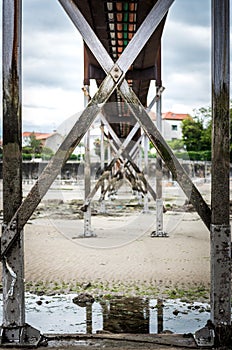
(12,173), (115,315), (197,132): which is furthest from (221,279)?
(197,132)

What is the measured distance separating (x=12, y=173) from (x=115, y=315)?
1.92 meters

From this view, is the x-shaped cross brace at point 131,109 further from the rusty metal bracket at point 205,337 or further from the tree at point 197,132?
the tree at point 197,132

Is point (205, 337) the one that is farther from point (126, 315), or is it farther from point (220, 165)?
point (126, 315)

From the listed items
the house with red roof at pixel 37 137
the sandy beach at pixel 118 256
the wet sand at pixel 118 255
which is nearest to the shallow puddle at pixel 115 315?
the sandy beach at pixel 118 256

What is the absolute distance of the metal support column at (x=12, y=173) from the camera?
3584 millimetres

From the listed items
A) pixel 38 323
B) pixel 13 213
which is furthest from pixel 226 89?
pixel 38 323

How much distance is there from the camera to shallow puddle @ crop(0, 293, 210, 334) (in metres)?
4.41

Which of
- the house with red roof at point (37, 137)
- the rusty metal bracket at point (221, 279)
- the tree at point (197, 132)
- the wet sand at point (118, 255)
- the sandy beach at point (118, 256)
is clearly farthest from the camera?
the house with red roof at point (37, 137)

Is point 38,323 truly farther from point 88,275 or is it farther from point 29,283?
point 88,275

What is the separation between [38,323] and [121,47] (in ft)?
16.7

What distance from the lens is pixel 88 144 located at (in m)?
10.7

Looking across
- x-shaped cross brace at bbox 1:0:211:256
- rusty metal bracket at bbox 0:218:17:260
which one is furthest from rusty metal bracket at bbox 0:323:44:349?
x-shaped cross brace at bbox 1:0:211:256

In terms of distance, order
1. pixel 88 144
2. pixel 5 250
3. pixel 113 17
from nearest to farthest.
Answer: pixel 5 250
pixel 113 17
pixel 88 144

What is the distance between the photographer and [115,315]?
4828mm
